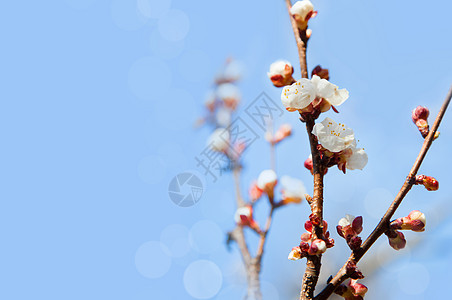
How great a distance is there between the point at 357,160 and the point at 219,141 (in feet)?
3.48

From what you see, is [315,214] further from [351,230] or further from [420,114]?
[420,114]

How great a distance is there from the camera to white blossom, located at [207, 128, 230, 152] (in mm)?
1884

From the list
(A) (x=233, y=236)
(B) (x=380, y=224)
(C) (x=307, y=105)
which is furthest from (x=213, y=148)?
(B) (x=380, y=224)

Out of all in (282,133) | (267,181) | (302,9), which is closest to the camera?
(302,9)

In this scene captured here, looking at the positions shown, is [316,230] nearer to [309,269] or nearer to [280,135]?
[309,269]

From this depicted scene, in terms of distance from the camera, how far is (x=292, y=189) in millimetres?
1584

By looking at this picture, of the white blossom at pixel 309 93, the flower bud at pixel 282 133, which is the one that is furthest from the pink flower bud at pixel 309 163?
the flower bud at pixel 282 133

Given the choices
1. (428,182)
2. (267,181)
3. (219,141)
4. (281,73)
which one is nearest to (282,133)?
(219,141)

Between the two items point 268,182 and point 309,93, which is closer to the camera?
point 309,93

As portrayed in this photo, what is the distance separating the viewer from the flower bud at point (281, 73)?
3.25ft

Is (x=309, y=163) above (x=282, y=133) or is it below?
below

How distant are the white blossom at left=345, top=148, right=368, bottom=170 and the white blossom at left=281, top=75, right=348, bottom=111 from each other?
0.11 metres

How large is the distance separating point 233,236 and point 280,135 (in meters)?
0.59

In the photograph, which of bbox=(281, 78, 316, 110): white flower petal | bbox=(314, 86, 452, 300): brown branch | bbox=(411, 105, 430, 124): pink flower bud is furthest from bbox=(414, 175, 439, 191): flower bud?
bbox=(281, 78, 316, 110): white flower petal
